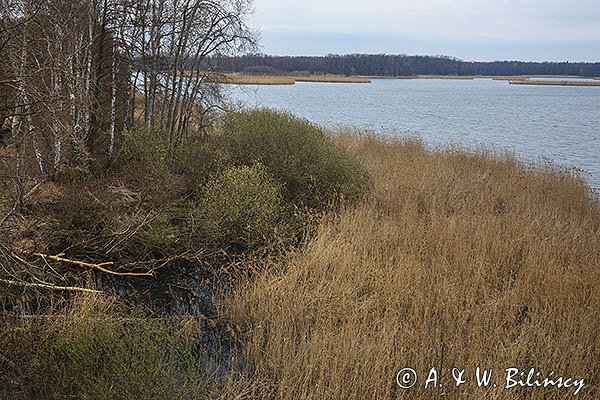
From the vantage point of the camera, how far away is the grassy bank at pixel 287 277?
4465mm

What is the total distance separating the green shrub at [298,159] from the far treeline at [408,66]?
54.5 m

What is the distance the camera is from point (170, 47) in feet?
37.0

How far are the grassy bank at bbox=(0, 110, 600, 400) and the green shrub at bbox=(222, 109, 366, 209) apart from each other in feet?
0.14

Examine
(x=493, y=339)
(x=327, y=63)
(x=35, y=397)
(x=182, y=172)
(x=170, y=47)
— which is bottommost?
(x=35, y=397)

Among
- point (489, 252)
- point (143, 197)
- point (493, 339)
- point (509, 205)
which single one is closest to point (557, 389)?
point (493, 339)

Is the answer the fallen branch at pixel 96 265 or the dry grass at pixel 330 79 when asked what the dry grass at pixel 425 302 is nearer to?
the fallen branch at pixel 96 265

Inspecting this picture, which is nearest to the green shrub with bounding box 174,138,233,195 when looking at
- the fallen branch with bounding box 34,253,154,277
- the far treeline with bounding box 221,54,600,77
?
the fallen branch with bounding box 34,253,154,277

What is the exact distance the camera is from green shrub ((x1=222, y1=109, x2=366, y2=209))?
9.62m

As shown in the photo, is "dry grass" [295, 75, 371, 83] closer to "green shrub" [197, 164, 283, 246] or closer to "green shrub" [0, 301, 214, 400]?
"green shrub" [197, 164, 283, 246]

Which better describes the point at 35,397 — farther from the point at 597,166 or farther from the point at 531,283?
the point at 597,166

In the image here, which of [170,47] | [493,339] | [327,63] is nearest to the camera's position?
[493,339]

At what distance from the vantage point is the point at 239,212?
8.08 meters

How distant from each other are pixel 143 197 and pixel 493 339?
618cm

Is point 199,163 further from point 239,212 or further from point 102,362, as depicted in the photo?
point 102,362
